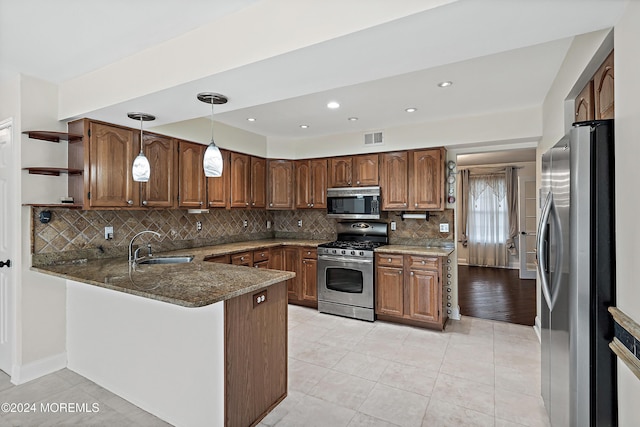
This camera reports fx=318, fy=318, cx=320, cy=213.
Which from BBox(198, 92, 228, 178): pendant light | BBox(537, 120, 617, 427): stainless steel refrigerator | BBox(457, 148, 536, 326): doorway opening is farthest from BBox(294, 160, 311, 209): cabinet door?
BBox(537, 120, 617, 427): stainless steel refrigerator

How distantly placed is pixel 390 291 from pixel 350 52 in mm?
3027

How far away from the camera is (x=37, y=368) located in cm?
271

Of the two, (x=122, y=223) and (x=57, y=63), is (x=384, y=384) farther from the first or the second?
(x=57, y=63)

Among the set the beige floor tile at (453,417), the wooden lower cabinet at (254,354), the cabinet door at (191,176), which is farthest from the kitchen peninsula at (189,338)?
the cabinet door at (191,176)

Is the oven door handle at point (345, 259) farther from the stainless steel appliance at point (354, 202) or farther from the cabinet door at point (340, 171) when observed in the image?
the cabinet door at point (340, 171)

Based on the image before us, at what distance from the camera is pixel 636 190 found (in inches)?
46.6

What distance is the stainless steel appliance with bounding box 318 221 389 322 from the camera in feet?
13.4

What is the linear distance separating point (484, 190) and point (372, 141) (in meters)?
4.58

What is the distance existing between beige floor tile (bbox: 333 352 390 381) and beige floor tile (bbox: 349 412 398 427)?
0.51 meters

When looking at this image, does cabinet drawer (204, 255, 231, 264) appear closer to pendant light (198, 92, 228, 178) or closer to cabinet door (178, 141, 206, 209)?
cabinet door (178, 141, 206, 209)

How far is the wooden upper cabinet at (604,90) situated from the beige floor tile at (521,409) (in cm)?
194

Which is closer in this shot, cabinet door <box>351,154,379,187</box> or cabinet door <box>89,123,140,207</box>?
cabinet door <box>89,123,140,207</box>

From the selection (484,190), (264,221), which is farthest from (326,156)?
(484,190)

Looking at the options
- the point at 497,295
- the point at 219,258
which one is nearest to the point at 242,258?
the point at 219,258
